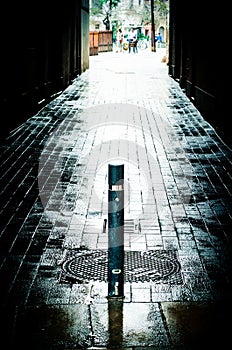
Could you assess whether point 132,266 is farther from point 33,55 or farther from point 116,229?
point 33,55

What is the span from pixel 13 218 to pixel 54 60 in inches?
486

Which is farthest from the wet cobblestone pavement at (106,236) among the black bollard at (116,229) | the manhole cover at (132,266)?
the black bollard at (116,229)

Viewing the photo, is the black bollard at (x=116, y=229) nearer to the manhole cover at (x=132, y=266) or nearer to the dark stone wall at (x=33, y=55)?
the manhole cover at (x=132, y=266)

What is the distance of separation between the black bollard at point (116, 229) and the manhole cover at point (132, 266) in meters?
0.38

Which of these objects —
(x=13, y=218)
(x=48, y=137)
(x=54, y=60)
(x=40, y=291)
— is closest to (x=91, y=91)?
(x=54, y=60)

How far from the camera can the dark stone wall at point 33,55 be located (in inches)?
476

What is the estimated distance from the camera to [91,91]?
20312 mm

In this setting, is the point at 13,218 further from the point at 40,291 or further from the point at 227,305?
the point at 227,305

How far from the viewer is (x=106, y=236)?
247 inches

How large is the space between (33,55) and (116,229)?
10.8 m

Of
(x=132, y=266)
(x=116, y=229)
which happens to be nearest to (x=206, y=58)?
(x=132, y=266)

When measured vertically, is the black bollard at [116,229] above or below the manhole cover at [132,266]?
above

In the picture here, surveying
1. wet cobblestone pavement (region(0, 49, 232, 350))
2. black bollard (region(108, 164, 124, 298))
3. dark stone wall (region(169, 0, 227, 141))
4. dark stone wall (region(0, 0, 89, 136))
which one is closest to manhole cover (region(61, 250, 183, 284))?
wet cobblestone pavement (region(0, 49, 232, 350))

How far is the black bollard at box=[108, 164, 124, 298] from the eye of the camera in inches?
183
